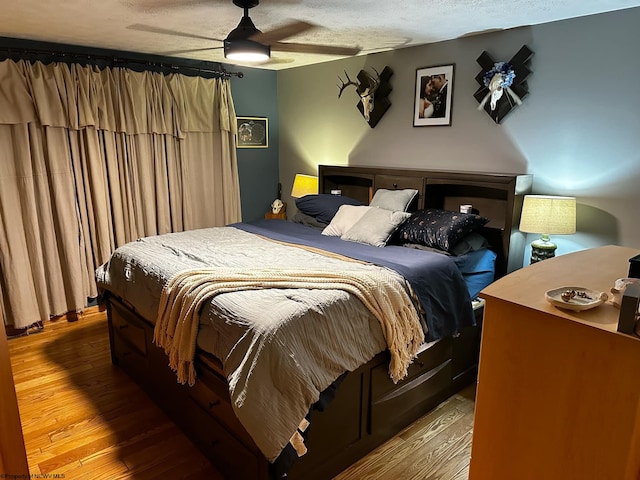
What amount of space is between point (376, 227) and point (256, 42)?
1417 mm

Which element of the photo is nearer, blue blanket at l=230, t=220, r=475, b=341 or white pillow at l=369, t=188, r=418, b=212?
blue blanket at l=230, t=220, r=475, b=341

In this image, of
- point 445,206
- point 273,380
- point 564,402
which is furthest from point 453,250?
point 564,402

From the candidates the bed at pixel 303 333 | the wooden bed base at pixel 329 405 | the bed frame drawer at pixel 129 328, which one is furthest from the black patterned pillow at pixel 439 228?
the bed frame drawer at pixel 129 328

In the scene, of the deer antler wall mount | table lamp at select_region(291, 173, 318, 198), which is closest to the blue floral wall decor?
the deer antler wall mount

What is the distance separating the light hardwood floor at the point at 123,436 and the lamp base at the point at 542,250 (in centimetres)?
98

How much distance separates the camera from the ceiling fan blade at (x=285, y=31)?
290 centimetres

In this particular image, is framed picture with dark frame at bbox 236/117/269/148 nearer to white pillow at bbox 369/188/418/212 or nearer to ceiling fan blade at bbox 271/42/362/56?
ceiling fan blade at bbox 271/42/362/56

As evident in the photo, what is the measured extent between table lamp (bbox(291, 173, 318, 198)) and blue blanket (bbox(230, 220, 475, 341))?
167 cm

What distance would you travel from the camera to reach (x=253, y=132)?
16.0ft

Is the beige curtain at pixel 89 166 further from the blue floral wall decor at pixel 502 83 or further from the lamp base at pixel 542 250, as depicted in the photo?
the lamp base at pixel 542 250

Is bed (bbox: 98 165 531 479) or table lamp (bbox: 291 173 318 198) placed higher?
table lamp (bbox: 291 173 318 198)

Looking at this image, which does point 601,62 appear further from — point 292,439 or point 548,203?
point 292,439

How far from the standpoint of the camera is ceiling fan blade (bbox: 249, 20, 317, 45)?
2.90 metres

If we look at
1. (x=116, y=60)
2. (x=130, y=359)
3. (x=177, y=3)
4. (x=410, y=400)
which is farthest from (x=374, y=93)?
(x=130, y=359)
